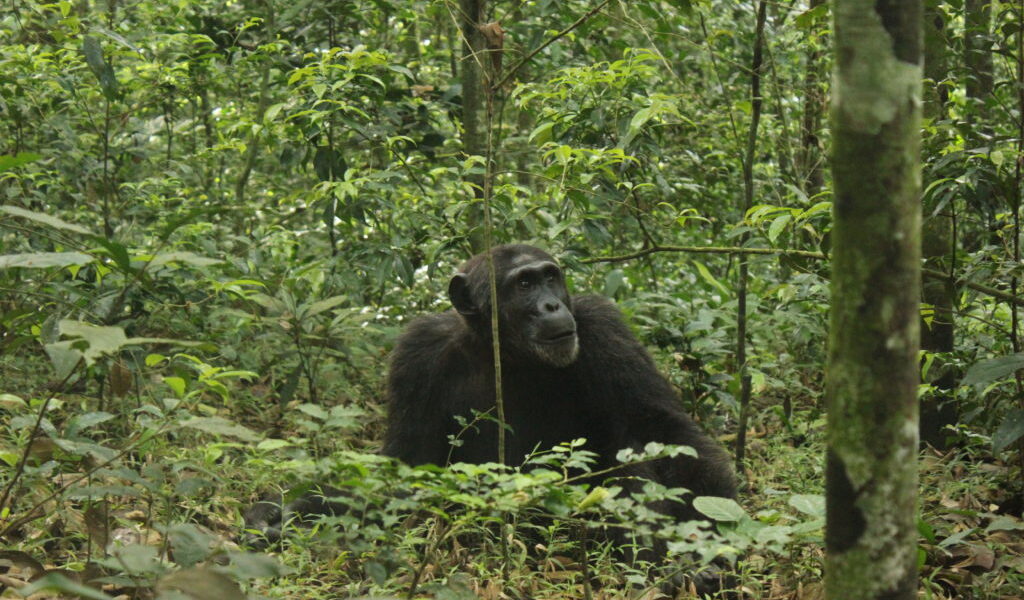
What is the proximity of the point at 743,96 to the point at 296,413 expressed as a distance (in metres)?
5.75

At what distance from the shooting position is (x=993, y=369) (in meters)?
4.36

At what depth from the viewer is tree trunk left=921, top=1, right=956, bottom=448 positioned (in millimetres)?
5504

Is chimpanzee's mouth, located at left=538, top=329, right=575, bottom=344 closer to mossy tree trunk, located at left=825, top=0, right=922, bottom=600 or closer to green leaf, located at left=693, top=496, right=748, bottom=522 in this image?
green leaf, located at left=693, top=496, right=748, bottom=522

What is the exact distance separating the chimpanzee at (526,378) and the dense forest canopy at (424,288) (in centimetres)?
29

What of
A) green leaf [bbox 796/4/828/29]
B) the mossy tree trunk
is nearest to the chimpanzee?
green leaf [bbox 796/4/828/29]

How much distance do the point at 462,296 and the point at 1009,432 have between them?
303 cm

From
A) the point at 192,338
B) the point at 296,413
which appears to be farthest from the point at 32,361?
the point at 296,413

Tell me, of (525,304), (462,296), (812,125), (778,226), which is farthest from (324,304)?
(812,125)

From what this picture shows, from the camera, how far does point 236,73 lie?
927 centimetres

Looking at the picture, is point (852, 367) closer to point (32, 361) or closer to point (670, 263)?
point (32, 361)

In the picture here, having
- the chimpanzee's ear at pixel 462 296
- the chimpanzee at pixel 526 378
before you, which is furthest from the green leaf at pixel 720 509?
the chimpanzee's ear at pixel 462 296

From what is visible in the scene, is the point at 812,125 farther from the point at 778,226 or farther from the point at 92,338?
the point at 92,338

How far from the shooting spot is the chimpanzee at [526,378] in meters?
5.74

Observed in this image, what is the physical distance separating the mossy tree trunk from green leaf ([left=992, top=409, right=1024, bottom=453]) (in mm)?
2305
